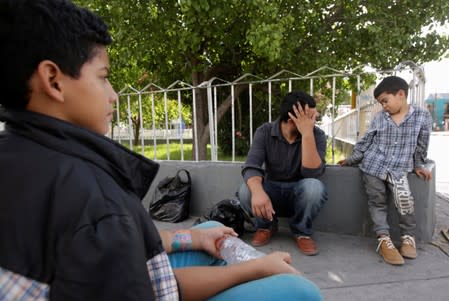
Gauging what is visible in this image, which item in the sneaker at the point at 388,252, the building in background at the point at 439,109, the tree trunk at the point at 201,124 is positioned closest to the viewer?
the sneaker at the point at 388,252

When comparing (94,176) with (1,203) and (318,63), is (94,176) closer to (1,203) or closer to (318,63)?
(1,203)

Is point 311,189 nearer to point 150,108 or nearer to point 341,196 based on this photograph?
point 341,196

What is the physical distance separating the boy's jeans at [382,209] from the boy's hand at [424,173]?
19cm

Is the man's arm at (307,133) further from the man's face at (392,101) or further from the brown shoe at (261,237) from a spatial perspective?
the brown shoe at (261,237)

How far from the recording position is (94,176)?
823 mm

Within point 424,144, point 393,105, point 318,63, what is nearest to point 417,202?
point 424,144

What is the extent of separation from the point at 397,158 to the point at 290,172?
0.86m

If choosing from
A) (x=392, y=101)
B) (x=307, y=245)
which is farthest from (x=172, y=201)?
(x=392, y=101)

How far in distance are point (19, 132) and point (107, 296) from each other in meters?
0.42

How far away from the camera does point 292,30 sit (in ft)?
16.3

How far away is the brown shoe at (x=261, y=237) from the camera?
132 inches

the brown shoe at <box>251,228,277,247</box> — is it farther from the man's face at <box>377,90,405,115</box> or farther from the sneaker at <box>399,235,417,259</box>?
the man's face at <box>377,90,405,115</box>

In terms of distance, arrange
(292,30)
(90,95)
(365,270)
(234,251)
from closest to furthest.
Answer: (90,95) → (234,251) → (365,270) → (292,30)

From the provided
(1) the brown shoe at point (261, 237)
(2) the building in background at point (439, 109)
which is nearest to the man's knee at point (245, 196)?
(1) the brown shoe at point (261, 237)
